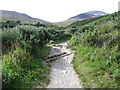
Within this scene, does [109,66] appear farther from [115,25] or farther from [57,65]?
[115,25]

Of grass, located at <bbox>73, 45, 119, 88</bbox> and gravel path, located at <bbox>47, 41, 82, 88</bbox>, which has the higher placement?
grass, located at <bbox>73, 45, 119, 88</bbox>

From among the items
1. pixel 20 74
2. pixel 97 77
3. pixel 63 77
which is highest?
pixel 20 74

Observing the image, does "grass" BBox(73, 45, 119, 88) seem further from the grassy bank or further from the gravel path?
the grassy bank

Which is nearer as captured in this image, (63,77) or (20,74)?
(20,74)

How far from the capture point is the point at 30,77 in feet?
23.2

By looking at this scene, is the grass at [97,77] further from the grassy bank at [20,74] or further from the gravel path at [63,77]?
the grassy bank at [20,74]

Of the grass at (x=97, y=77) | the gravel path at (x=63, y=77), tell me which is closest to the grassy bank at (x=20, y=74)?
the gravel path at (x=63, y=77)

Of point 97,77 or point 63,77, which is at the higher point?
point 97,77

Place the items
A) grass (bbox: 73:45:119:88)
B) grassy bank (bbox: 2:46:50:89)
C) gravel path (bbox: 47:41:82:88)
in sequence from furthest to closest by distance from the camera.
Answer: gravel path (bbox: 47:41:82:88) → grass (bbox: 73:45:119:88) → grassy bank (bbox: 2:46:50:89)

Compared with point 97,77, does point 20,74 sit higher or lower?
higher

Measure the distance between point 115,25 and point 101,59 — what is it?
20.9 feet

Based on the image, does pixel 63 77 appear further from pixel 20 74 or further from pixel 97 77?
pixel 20 74

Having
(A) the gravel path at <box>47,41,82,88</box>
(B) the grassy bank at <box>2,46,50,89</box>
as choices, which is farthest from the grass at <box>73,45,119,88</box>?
(B) the grassy bank at <box>2,46,50,89</box>

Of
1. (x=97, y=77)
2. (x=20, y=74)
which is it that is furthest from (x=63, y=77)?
(x=20, y=74)
